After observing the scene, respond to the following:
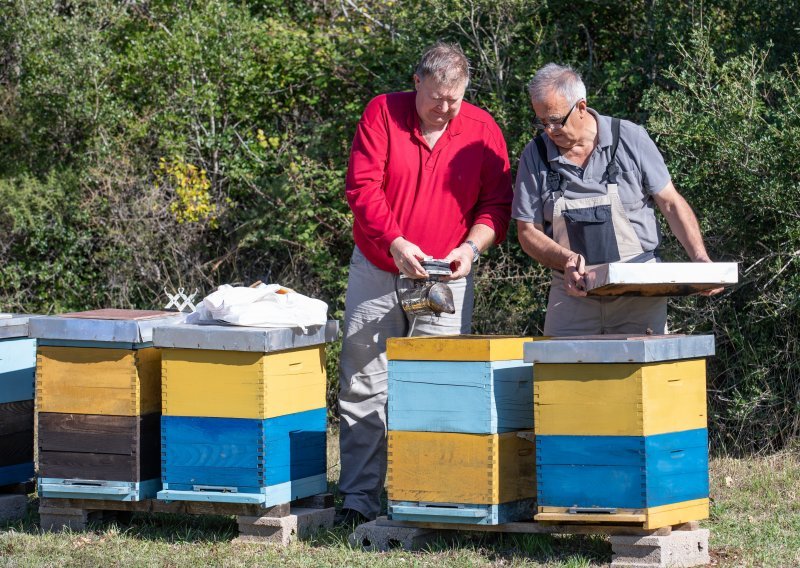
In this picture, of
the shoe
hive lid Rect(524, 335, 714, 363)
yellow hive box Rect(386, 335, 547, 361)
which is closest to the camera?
hive lid Rect(524, 335, 714, 363)

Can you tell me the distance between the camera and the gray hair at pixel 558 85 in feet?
14.7

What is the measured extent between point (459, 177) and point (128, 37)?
18.2 feet

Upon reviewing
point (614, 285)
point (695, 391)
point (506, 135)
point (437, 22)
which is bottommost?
point (695, 391)

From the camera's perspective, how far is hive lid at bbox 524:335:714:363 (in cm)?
396

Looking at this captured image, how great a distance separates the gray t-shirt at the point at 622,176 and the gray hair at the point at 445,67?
0.47m

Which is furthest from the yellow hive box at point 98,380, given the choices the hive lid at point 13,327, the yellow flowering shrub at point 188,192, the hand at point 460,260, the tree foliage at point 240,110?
the yellow flowering shrub at point 188,192

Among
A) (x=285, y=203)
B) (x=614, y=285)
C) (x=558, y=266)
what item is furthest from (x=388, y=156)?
(x=285, y=203)

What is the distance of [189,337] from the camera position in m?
4.61

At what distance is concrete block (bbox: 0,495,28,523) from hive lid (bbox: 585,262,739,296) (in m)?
2.95

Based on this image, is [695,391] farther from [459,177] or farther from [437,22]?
[437,22]

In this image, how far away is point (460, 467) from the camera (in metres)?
4.30

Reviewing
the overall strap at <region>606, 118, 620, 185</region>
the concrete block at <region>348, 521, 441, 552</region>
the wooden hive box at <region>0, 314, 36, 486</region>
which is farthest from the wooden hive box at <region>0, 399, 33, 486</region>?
the overall strap at <region>606, 118, 620, 185</region>

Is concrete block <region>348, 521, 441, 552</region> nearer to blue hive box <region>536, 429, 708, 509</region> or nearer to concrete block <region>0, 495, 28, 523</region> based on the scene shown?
blue hive box <region>536, 429, 708, 509</region>

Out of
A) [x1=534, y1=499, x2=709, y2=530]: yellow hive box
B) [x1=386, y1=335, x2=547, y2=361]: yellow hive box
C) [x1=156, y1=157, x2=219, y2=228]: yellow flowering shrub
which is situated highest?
[x1=156, y1=157, x2=219, y2=228]: yellow flowering shrub
